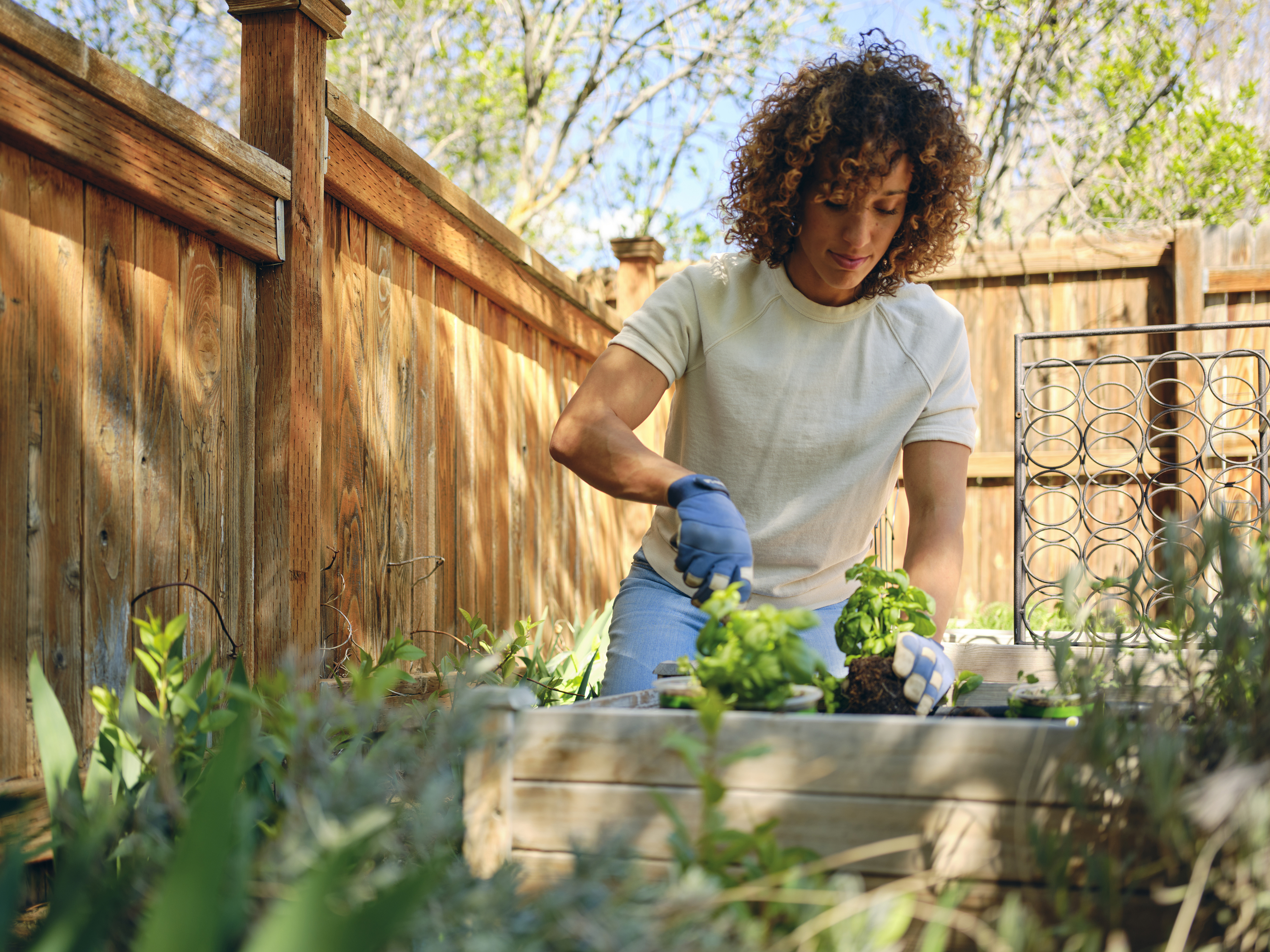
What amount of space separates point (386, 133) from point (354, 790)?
1900mm

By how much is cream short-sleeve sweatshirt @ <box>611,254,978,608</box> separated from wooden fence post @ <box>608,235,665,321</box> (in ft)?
8.69

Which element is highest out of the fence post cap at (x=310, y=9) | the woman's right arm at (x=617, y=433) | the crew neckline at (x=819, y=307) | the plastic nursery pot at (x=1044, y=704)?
the fence post cap at (x=310, y=9)

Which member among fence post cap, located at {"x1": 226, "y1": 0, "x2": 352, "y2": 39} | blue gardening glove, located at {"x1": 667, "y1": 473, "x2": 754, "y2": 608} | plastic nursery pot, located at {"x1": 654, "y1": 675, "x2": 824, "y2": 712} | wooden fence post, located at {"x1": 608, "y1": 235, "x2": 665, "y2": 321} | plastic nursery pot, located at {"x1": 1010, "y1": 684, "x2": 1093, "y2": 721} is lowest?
plastic nursery pot, located at {"x1": 1010, "y1": 684, "x2": 1093, "y2": 721}

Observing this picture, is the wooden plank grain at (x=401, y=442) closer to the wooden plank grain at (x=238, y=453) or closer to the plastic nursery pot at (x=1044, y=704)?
the wooden plank grain at (x=238, y=453)

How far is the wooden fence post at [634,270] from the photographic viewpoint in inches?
179

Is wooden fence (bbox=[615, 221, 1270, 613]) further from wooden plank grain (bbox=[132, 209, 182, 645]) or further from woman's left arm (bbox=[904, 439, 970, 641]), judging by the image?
wooden plank grain (bbox=[132, 209, 182, 645])

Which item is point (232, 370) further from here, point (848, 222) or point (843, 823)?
point (843, 823)

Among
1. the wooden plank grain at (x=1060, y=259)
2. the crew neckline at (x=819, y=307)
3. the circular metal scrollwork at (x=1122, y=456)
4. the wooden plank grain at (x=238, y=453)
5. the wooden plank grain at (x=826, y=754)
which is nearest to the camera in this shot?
the wooden plank grain at (x=826, y=754)

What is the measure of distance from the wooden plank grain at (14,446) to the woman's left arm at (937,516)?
4.50 feet

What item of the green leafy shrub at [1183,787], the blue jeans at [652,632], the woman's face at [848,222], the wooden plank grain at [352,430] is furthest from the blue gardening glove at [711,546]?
the wooden plank grain at [352,430]

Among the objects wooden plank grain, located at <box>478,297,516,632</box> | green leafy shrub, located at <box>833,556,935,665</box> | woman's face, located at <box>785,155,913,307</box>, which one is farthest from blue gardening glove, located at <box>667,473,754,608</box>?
wooden plank grain, located at <box>478,297,516,632</box>

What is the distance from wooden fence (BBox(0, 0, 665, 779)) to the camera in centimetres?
131

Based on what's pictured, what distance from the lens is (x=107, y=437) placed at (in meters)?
1.45

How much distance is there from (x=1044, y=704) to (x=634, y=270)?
149 inches
